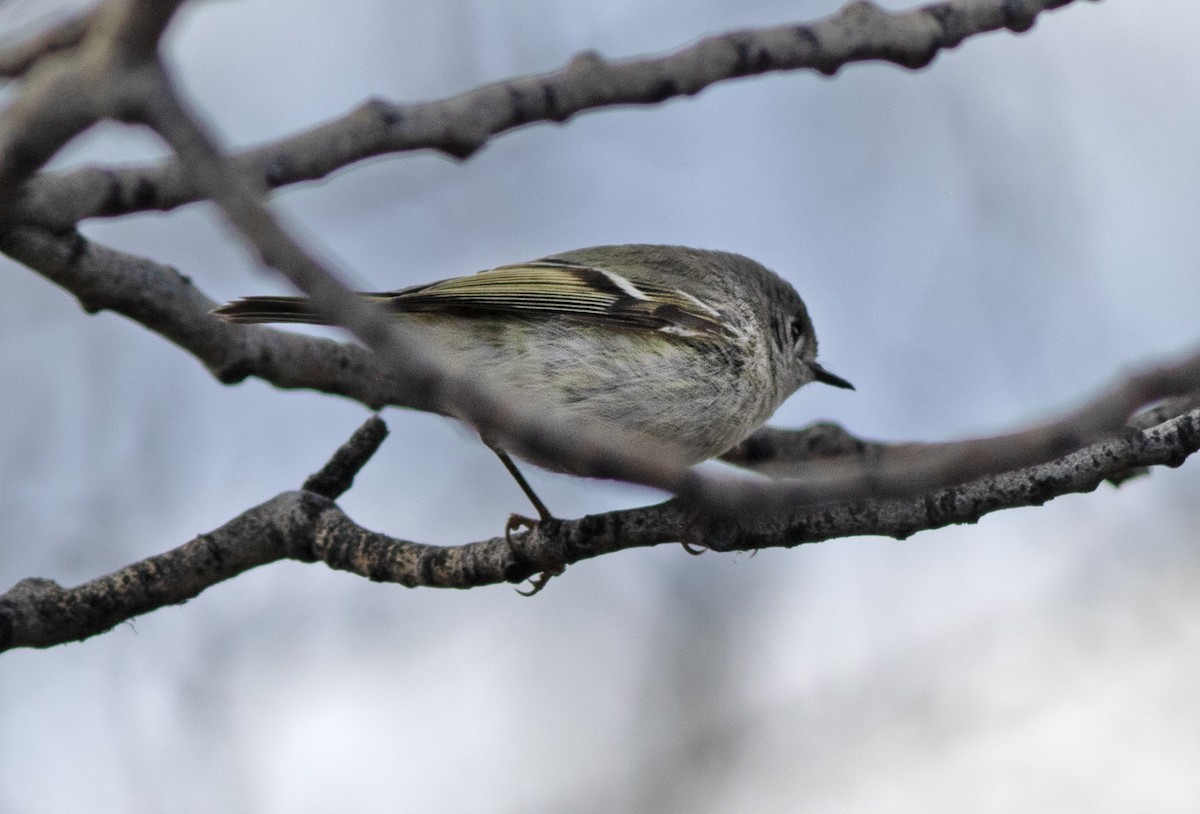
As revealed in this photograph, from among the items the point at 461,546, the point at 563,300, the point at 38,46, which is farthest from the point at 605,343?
the point at 38,46

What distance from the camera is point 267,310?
321 centimetres

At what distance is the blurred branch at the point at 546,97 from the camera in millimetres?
2072

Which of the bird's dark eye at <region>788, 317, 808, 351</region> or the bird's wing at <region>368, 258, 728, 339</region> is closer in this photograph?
the bird's wing at <region>368, 258, 728, 339</region>

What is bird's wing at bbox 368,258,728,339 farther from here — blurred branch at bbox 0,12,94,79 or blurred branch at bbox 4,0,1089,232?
blurred branch at bbox 0,12,94,79

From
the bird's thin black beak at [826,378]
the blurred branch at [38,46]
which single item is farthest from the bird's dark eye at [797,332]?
the blurred branch at [38,46]

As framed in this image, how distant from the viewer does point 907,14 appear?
8.29 ft

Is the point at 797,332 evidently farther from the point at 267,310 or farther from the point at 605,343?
the point at 267,310

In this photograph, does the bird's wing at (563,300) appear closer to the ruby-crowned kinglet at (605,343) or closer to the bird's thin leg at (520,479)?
the ruby-crowned kinglet at (605,343)

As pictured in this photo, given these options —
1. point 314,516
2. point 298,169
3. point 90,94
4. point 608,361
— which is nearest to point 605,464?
point 90,94

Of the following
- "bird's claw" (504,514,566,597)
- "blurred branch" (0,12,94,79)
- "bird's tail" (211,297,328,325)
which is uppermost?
"blurred branch" (0,12,94,79)

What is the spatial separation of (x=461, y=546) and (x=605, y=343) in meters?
0.95

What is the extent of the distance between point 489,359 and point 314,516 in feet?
2.64

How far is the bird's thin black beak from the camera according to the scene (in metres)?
4.75

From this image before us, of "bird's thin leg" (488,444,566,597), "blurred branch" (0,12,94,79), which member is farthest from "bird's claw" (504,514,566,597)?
"blurred branch" (0,12,94,79)
